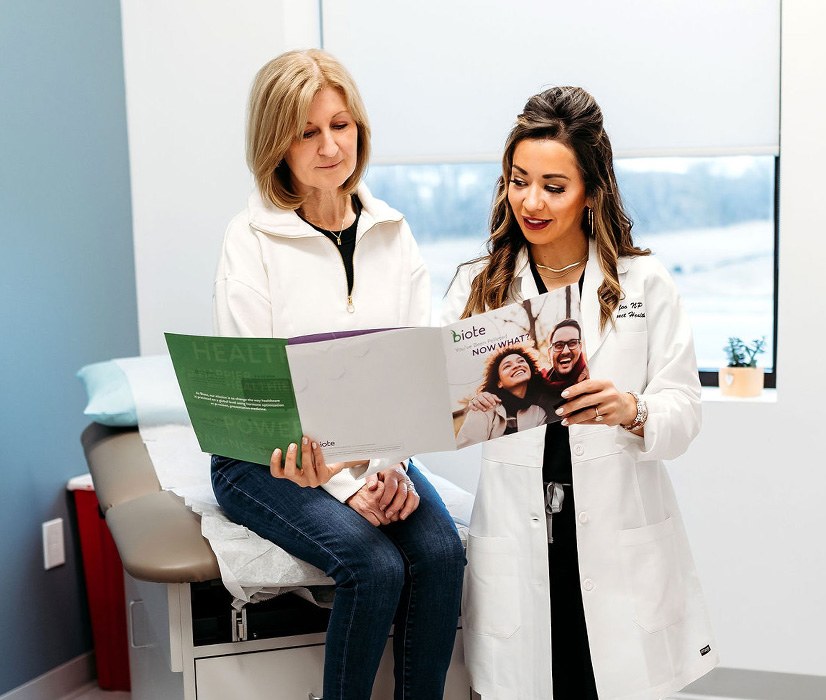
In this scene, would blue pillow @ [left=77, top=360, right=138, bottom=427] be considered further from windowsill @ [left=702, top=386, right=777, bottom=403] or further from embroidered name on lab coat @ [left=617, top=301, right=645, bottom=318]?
windowsill @ [left=702, top=386, right=777, bottom=403]

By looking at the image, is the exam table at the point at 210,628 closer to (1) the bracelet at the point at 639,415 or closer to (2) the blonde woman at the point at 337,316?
(2) the blonde woman at the point at 337,316

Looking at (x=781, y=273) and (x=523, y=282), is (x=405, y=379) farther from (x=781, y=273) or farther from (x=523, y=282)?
(x=781, y=273)

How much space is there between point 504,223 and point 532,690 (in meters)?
0.74

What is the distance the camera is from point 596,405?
1.45m

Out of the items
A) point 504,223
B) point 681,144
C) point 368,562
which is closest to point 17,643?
point 368,562

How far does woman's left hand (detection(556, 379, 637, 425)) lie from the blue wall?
153 cm

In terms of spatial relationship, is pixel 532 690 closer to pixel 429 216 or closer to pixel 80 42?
pixel 429 216

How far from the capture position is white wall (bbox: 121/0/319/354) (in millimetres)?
2691

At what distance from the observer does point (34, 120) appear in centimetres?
249

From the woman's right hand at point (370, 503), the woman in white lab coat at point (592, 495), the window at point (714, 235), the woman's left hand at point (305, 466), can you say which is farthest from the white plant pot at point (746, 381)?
the woman's left hand at point (305, 466)

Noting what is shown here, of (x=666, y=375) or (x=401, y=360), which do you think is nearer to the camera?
(x=401, y=360)

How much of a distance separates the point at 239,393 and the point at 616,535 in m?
0.61

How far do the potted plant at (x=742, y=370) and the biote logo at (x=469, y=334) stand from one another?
1.31 m

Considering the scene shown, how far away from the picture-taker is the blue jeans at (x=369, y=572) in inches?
62.5
